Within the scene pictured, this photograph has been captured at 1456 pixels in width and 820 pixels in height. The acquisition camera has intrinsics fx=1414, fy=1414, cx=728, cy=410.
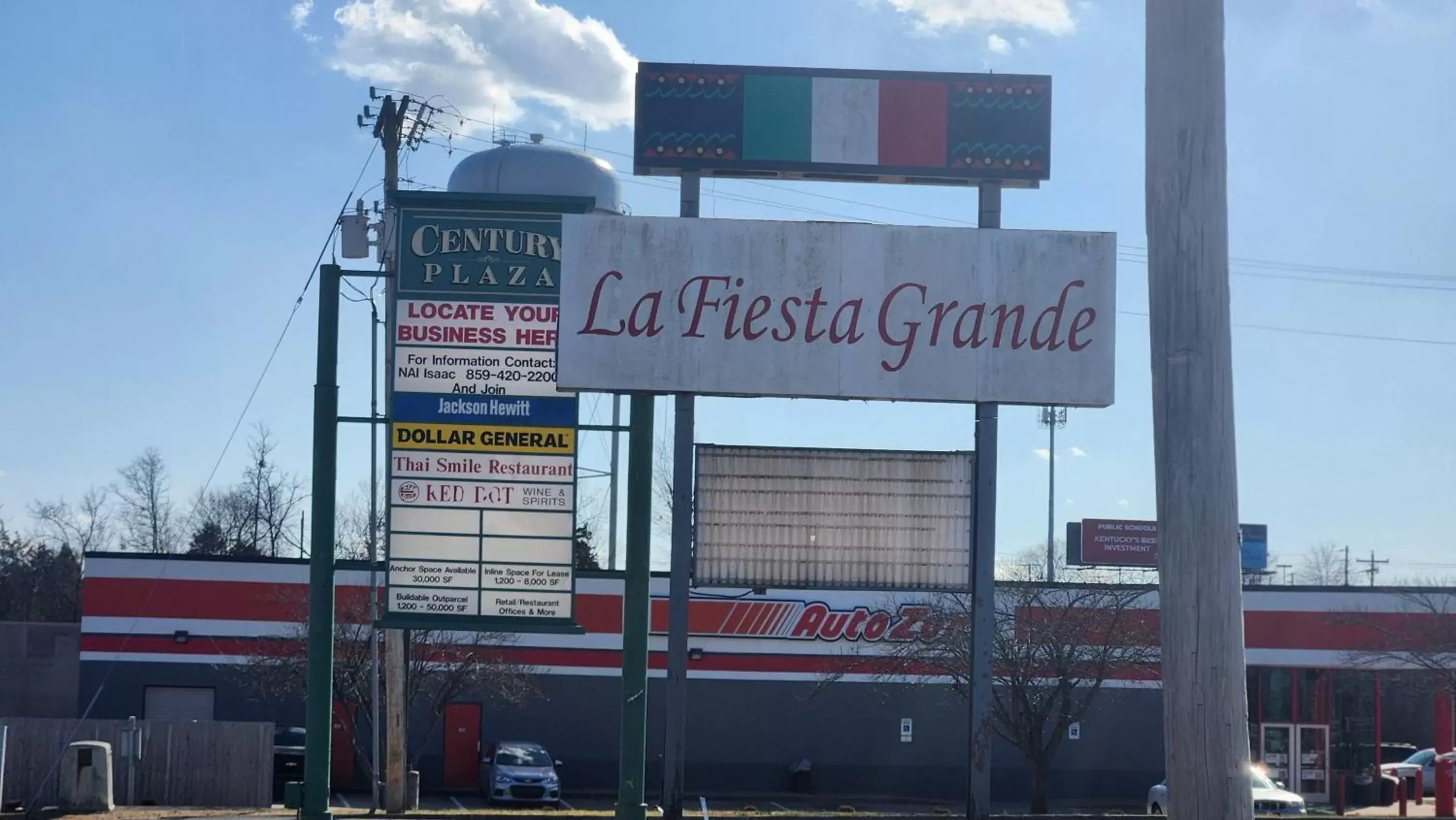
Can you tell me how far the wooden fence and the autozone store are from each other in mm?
10143

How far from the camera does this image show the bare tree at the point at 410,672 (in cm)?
3012

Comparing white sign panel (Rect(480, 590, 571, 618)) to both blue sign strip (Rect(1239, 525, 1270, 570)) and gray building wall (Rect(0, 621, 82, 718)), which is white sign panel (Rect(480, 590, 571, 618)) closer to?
gray building wall (Rect(0, 621, 82, 718))

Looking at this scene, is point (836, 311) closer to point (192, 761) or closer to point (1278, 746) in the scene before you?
point (192, 761)

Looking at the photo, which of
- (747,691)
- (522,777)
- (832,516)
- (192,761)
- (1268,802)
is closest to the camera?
(832,516)

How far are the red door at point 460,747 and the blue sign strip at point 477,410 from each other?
76.4 ft

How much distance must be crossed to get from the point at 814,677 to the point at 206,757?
1592cm

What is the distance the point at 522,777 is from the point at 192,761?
27.8 ft

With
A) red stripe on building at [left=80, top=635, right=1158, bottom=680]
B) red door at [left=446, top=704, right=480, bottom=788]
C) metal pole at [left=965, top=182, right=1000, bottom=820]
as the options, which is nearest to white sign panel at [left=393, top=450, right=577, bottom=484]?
metal pole at [left=965, top=182, right=1000, bottom=820]

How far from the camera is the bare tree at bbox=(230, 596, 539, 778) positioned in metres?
30.1

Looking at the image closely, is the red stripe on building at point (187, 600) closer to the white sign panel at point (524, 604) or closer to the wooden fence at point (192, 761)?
the wooden fence at point (192, 761)

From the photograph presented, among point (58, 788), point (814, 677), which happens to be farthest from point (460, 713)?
point (58, 788)

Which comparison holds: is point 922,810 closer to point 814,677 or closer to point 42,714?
point 814,677

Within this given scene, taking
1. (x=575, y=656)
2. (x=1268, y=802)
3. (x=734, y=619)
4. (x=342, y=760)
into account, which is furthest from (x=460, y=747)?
(x=1268, y=802)

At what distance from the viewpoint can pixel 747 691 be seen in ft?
118
